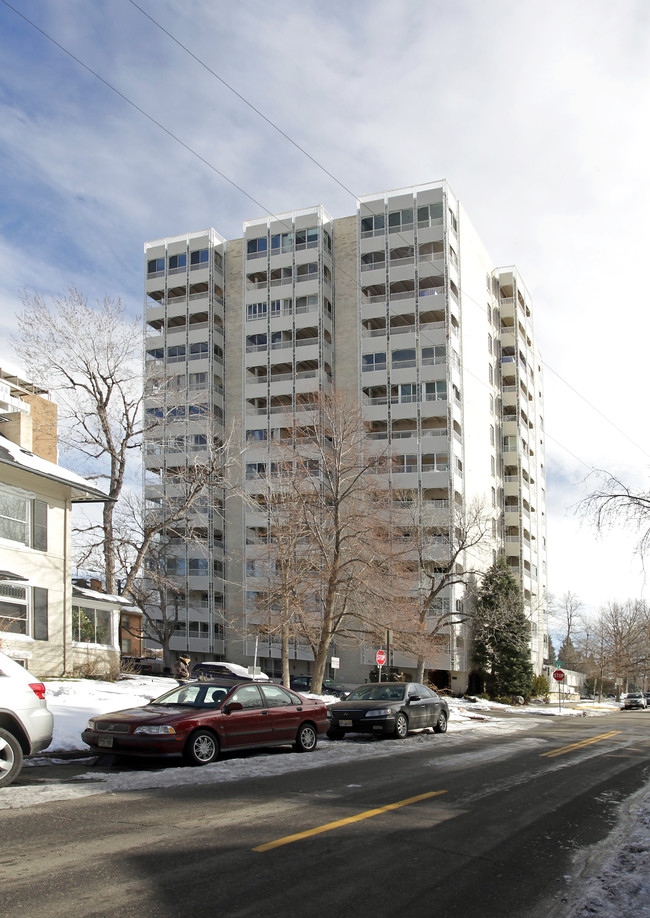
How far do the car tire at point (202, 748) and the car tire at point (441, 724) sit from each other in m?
9.35

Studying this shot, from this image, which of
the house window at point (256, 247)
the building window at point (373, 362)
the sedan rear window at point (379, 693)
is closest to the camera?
the sedan rear window at point (379, 693)

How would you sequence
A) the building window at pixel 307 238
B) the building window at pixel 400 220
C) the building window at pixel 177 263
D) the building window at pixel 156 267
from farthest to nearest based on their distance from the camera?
the building window at pixel 156 267
the building window at pixel 177 263
the building window at pixel 307 238
the building window at pixel 400 220

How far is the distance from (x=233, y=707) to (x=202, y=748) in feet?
3.17

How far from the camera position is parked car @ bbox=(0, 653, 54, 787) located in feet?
29.9

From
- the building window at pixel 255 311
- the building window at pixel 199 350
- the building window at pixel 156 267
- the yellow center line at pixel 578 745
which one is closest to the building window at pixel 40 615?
the yellow center line at pixel 578 745

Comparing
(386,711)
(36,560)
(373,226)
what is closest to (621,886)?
(386,711)

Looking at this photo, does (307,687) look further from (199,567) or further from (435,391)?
(435,391)

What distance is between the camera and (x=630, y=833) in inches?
324

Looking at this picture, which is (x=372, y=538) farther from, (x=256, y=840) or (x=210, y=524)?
(x=210, y=524)

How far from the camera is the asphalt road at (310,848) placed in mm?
5402

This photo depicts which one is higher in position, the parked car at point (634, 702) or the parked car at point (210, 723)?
the parked car at point (210, 723)

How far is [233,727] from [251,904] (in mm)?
7583

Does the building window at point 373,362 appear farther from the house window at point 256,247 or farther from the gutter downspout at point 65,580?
the gutter downspout at point 65,580

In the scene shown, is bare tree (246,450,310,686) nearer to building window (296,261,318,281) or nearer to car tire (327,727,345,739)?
car tire (327,727,345,739)
